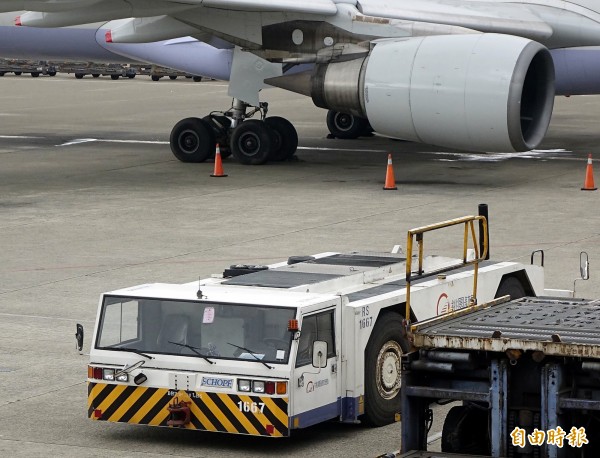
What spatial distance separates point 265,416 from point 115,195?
1275 cm

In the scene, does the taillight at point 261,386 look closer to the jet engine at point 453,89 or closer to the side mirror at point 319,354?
the side mirror at point 319,354

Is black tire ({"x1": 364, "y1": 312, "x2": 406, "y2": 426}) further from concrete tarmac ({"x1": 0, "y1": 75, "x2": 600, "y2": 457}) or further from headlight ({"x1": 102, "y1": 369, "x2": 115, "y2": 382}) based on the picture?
headlight ({"x1": 102, "y1": 369, "x2": 115, "y2": 382})

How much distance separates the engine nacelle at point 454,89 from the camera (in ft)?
68.1

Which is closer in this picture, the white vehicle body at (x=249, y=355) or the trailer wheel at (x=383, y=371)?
the white vehicle body at (x=249, y=355)

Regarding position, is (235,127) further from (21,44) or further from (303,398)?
(303,398)

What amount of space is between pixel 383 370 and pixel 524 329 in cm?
166

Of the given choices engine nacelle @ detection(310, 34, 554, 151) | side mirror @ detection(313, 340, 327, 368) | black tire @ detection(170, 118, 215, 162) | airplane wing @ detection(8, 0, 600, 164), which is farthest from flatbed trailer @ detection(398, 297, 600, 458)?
black tire @ detection(170, 118, 215, 162)

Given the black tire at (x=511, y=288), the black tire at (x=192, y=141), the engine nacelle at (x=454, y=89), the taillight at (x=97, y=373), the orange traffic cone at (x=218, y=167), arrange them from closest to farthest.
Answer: the taillight at (x=97, y=373)
the black tire at (x=511, y=288)
the engine nacelle at (x=454, y=89)
the orange traffic cone at (x=218, y=167)
the black tire at (x=192, y=141)

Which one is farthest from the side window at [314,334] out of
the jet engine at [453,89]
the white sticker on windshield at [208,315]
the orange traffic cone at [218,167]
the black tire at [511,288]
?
the orange traffic cone at [218,167]

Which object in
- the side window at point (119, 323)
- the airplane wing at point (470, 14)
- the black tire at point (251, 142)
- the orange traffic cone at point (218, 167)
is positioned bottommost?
the side window at point (119, 323)

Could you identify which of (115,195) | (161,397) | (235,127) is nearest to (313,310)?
(161,397)

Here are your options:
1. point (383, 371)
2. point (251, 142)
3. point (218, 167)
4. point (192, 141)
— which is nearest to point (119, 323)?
point (383, 371)

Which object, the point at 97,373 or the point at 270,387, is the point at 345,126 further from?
the point at 270,387

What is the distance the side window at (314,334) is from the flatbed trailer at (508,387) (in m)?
0.94
